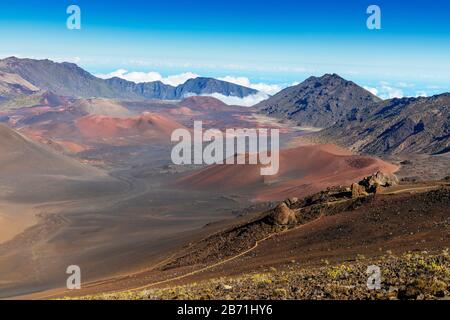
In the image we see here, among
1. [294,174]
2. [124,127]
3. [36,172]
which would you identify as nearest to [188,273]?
[294,174]

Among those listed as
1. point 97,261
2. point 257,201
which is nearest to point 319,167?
point 257,201

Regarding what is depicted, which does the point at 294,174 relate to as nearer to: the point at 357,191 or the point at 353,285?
the point at 357,191

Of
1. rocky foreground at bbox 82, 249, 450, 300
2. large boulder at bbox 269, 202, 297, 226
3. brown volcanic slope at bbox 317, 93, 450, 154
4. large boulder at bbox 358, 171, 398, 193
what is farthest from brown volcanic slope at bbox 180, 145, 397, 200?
rocky foreground at bbox 82, 249, 450, 300

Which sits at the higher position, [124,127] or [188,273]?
[124,127]

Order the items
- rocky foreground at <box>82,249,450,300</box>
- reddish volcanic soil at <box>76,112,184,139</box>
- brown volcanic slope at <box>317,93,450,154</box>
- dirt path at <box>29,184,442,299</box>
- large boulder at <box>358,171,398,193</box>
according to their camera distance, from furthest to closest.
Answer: reddish volcanic soil at <box>76,112,184,139</box>, brown volcanic slope at <box>317,93,450,154</box>, large boulder at <box>358,171,398,193</box>, dirt path at <box>29,184,442,299</box>, rocky foreground at <box>82,249,450,300</box>

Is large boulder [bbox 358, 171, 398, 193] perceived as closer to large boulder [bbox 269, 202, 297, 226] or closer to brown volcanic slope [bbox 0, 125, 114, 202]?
large boulder [bbox 269, 202, 297, 226]
